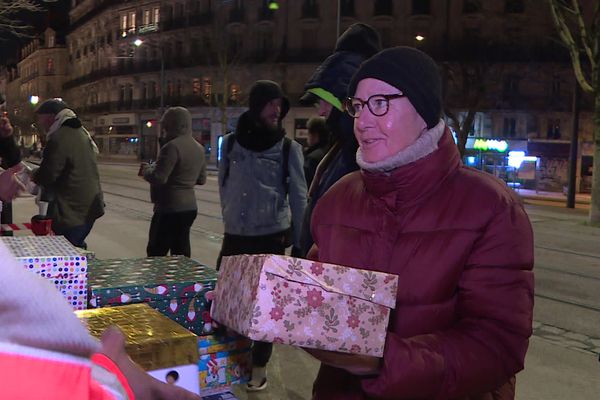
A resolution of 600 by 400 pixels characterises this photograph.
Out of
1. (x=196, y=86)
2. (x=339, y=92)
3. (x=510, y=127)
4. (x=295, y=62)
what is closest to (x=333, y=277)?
(x=339, y=92)

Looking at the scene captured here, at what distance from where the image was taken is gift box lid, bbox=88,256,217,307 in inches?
84.5

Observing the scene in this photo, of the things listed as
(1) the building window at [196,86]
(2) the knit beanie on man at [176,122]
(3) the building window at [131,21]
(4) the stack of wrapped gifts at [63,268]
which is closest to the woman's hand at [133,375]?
(4) the stack of wrapped gifts at [63,268]

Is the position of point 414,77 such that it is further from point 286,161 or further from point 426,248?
point 286,161

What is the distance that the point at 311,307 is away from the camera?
4.53 feet

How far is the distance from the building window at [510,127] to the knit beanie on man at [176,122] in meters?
39.0

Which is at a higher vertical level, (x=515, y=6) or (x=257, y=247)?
(x=515, y=6)

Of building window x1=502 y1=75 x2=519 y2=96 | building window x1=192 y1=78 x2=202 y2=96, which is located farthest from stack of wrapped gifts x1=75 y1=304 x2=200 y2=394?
building window x1=192 y1=78 x2=202 y2=96

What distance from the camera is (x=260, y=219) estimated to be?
14.6 feet

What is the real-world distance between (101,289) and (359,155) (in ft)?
3.35

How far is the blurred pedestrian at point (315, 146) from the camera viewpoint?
5641 millimetres

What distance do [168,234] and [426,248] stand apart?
429 centimetres

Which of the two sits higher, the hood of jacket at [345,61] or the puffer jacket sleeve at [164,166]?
the hood of jacket at [345,61]

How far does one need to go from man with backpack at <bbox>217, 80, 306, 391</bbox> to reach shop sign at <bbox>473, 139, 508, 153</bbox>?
1144 inches

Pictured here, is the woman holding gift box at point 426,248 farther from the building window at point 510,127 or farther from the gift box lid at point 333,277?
the building window at point 510,127
